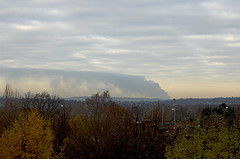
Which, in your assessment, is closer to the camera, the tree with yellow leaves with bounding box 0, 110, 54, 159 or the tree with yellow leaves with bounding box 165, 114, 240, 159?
the tree with yellow leaves with bounding box 165, 114, 240, 159

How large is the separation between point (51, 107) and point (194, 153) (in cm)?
5629

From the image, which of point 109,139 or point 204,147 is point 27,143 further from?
point 204,147

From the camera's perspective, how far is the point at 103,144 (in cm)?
5141

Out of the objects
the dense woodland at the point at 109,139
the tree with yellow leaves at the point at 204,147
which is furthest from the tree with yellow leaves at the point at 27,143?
the tree with yellow leaves at the point at 204,147

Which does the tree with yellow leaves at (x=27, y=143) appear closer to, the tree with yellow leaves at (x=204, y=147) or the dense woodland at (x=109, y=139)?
the dense woodland at (x=109, y=139)

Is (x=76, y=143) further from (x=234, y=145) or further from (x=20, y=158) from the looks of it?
(x=234, y=145)

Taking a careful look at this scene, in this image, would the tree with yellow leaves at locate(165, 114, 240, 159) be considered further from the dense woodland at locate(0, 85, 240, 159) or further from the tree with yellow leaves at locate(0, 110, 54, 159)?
the tree with yellow leaves at locate(0, 110, 54, 159)

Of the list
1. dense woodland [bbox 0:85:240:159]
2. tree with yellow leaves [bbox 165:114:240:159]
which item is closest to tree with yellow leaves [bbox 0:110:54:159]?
dense woodland [bbox 0:85:240:159]

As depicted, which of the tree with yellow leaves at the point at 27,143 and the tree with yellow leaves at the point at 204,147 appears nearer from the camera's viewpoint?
the tree with yellow leaves at the point at 204,147

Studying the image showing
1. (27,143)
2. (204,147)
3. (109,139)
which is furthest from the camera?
(109,139)

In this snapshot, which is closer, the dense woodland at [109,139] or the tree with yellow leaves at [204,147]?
the tree with yellow leaves at [204,147]

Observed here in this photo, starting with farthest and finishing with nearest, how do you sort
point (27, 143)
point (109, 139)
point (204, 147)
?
point (109, 139), point (27, 143), point (204, 147)

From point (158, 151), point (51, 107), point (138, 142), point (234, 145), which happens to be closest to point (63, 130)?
point (138, 142)

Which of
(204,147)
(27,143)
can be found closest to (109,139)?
(27,143)
